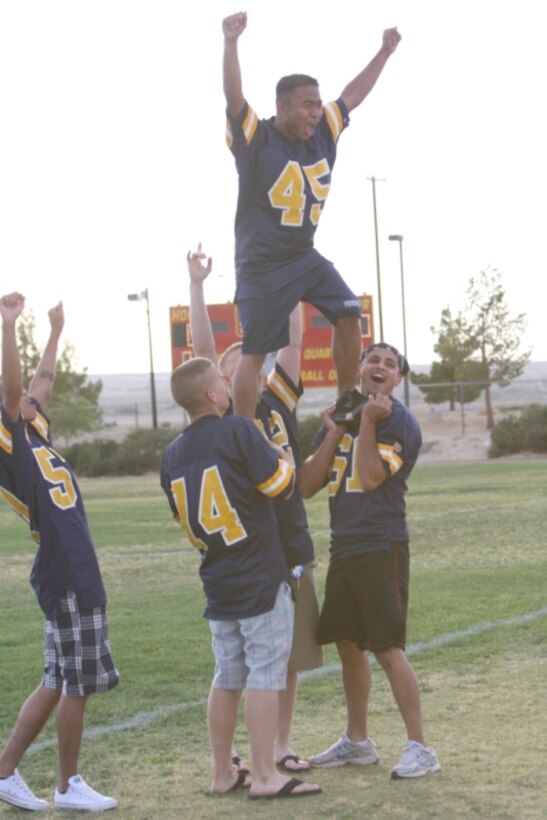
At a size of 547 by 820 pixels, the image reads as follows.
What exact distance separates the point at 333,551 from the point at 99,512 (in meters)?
18.5

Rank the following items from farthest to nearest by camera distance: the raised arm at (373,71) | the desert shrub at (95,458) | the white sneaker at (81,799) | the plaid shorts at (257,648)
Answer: the desert shrub at (95,458), the raised arm at (373,71), the plaid shorts at (257,648), the white sneaker at (81,799)

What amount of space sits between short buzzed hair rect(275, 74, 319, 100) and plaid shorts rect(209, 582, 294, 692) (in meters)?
2.22

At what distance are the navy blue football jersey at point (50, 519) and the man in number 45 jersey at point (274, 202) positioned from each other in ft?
3.05

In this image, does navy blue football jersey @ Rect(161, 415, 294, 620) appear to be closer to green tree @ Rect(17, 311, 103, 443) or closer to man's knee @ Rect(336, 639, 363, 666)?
man's knee @ Rect(336, 639, 363, 666)

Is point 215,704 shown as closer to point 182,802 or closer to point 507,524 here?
point 182,802

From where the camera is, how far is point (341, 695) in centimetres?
801

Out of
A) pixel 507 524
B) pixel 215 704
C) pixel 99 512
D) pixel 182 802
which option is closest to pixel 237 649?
pixel 215 704

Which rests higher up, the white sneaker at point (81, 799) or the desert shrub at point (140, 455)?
the white sneaker at point (81, 799)

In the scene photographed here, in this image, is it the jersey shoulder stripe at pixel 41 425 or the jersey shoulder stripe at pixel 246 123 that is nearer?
the jersey shoulder stripe at pixel 41 425

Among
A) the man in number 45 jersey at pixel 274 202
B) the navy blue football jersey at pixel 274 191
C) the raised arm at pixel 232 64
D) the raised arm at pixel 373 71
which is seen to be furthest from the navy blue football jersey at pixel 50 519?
the raised arm at pixel 373 71

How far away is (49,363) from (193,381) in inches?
41.0

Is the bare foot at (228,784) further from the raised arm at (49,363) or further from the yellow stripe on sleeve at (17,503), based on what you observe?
the raised arm at (49,363)

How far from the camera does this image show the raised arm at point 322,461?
20.8ft

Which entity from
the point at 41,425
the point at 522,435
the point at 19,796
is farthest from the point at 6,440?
the point at 522,435
